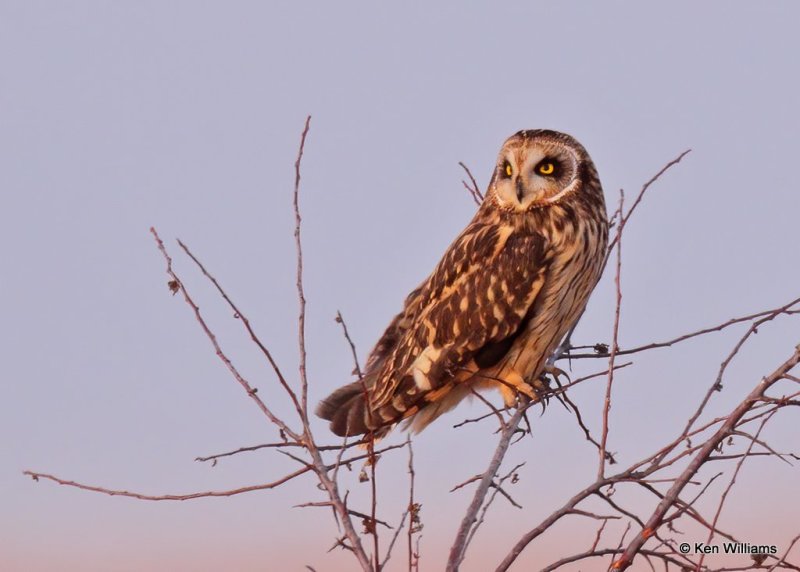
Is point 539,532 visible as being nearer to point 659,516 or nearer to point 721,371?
point 659,516

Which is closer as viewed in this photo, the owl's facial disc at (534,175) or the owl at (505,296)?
the owl at (505,296)

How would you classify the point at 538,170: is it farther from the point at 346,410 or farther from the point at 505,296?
the point at 346,410

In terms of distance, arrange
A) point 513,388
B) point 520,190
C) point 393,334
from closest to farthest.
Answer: point 513,388
point 520,190
point 393,334

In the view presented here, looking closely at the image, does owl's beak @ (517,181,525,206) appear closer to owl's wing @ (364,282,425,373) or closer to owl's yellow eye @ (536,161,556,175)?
owl's yellow eye @ (536,161,556,175)

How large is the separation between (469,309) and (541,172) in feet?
2.91

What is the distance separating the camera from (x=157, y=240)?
3.90m

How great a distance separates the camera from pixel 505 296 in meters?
5.03

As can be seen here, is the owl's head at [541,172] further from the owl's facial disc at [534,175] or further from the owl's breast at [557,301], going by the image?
the owl's breast at [557,301]

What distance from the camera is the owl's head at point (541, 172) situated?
528cm

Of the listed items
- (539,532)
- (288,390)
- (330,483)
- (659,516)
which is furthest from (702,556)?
(288,390)

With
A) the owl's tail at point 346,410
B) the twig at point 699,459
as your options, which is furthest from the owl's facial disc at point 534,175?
the twig at point 699,459

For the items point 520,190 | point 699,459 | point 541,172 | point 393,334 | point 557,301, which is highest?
point 541,172

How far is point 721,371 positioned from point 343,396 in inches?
86.2

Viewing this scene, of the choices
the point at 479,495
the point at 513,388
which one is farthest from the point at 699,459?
the point at 513,388
